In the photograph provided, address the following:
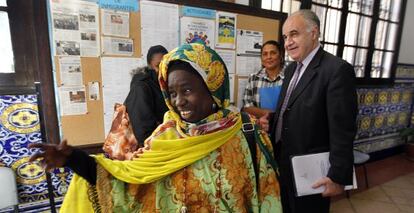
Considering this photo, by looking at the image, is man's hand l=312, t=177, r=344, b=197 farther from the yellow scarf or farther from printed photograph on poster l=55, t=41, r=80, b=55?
printed photograph on poster l=55, t=41, r=80, b=55

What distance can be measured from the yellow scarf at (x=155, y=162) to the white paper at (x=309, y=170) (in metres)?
0.51

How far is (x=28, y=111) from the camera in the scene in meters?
1.57

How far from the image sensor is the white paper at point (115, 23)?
164cm

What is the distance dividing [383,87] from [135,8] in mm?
3761

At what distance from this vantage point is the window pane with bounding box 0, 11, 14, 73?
1.50m

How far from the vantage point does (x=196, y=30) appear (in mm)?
1986

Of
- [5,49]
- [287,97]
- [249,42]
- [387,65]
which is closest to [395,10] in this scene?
[387,65]

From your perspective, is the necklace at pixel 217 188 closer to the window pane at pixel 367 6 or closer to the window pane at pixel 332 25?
the window pane at pixel 332 25

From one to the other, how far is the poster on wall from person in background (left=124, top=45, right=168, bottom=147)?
0.37 metres

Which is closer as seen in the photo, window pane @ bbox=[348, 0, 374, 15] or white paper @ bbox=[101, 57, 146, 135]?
white paper @ bbox=[101, 57, 146, 135]

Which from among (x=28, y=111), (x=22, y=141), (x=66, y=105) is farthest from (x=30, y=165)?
(x=66, y=105)

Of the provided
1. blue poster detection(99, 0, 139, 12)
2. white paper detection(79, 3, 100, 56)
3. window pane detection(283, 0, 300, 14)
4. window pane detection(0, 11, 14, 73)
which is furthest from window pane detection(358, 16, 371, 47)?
window pane detection(0, 11, 14, 73)

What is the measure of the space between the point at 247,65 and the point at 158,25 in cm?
88

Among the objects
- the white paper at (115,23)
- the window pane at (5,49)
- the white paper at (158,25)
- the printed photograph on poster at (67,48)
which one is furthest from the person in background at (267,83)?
the window pane at (5,49)
